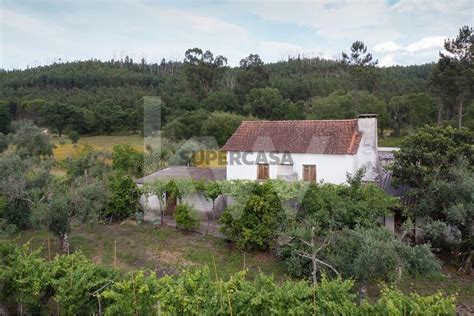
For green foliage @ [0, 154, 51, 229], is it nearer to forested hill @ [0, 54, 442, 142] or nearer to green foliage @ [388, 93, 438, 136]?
forested hill @ [0, 54, 442, 142]

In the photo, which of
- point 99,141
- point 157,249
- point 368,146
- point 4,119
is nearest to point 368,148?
point 368,146

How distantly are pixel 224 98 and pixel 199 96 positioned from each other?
350 inches

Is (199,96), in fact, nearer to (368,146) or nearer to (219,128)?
(219,128)

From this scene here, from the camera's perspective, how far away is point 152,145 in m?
42.9

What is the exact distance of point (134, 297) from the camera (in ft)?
32.5

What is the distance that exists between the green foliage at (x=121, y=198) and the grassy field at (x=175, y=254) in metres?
1.15

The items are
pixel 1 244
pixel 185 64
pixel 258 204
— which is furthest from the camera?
pixel 185 64

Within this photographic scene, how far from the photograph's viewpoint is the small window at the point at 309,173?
23688mm

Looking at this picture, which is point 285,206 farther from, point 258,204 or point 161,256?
point 161,256

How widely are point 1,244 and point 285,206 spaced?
1196 centimetres

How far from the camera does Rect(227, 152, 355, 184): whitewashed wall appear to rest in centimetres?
2262

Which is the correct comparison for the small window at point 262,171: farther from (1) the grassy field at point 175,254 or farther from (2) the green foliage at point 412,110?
(2) the green foliage at point 412,110

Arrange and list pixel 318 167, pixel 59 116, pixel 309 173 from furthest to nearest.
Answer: pixel 59 116 < pixel 309 173 < pixel 318 167

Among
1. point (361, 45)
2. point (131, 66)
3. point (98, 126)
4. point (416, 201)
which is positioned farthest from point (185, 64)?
point (416, 201)
